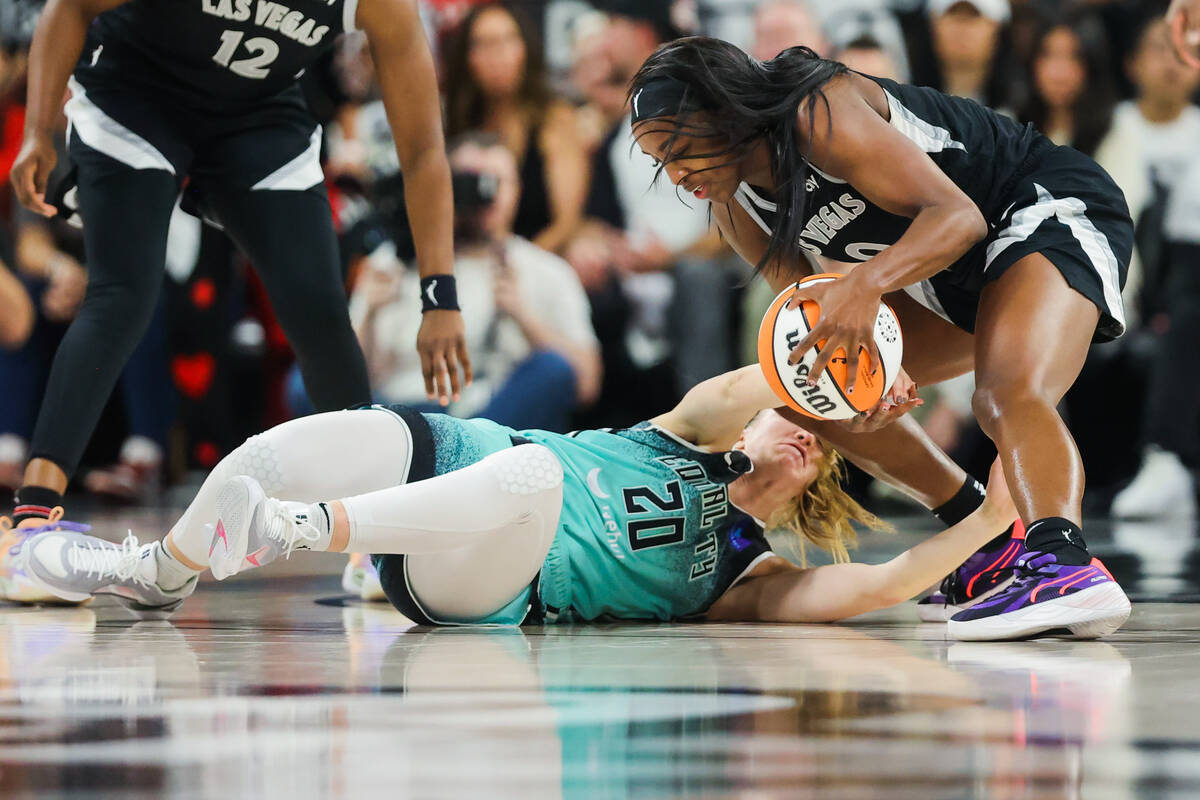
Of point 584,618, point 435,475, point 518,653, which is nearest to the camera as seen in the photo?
point 518,653

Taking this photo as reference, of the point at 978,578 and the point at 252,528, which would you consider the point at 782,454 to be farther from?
the point at 252,528

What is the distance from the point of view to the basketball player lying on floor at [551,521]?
2191 mm

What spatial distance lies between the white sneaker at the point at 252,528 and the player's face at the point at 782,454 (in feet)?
2.85

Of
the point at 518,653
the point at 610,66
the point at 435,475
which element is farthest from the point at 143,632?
the point at 610,66

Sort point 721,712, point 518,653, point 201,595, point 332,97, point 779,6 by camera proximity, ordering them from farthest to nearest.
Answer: point 332,97
point 779,6
point 201,595
point 518,653
point 721,712

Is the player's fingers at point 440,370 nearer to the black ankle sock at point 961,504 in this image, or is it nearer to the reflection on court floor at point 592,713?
the reflection on court floor at point 592,713

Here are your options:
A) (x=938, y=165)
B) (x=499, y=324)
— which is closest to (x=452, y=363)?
(x=938, y=165)

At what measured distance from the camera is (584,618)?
8.44ft

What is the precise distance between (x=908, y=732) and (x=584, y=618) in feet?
3.89

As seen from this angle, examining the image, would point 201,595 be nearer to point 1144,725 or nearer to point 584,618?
point 584,618

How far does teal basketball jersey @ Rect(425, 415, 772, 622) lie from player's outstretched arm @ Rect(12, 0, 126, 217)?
1147 mm

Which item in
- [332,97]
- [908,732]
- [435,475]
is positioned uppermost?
[332,97]

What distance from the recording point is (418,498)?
7.20 feet

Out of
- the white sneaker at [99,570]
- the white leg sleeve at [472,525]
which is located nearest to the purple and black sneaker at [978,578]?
the white leg sleeve at [472,525]
